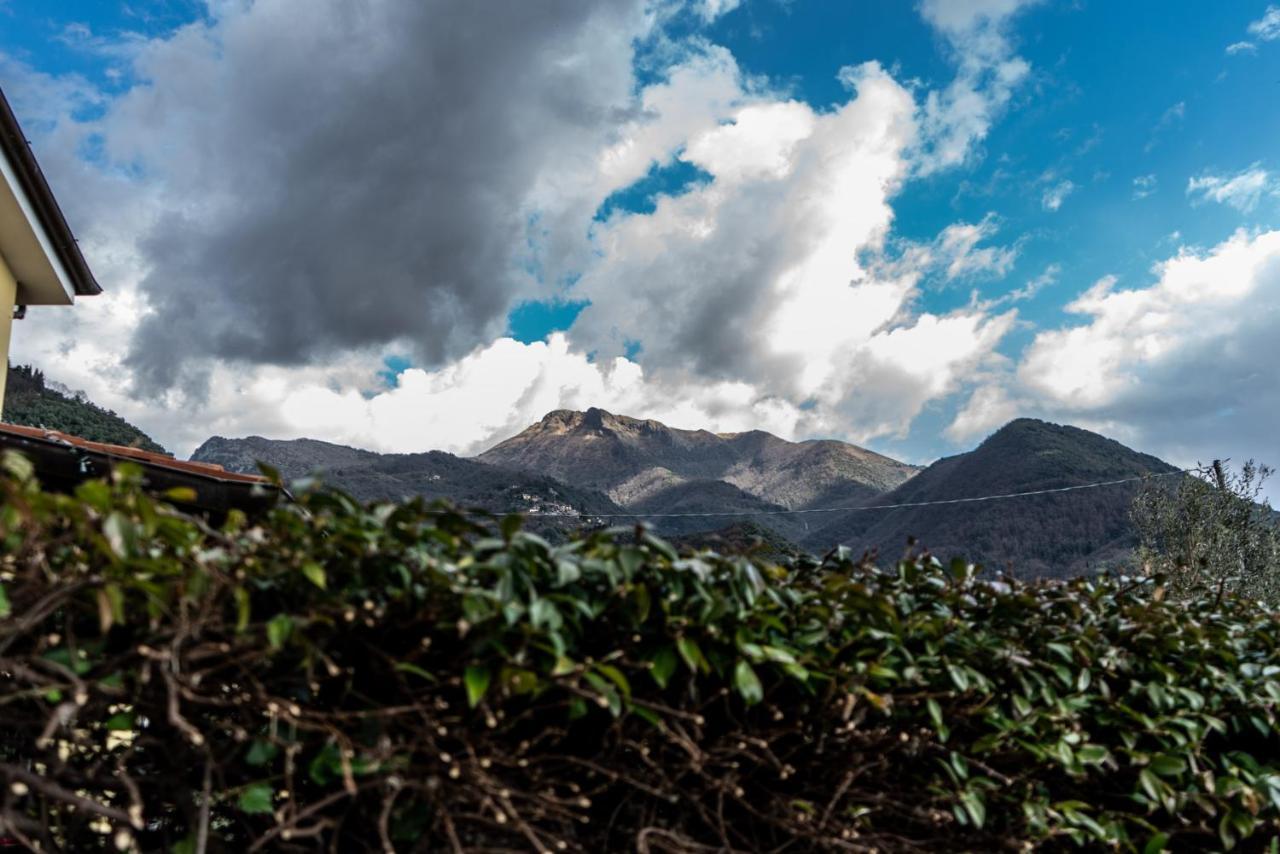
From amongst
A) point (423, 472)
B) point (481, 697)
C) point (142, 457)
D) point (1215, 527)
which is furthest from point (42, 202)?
point (423, 472)

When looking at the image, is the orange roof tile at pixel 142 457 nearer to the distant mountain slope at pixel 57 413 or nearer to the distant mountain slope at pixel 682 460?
the distant mountain slope at pixel 57 413

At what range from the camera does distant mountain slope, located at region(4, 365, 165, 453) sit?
23156 mm

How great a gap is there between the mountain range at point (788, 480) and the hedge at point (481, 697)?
17.4m

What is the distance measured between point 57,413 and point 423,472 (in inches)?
545

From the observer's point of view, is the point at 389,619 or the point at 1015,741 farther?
the point at 1015,741

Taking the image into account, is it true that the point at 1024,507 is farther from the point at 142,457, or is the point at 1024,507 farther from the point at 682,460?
the point at 142,457

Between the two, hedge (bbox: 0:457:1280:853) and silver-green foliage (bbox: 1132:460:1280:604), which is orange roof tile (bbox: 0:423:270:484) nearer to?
hedge (bbox: 0:457:1280:853)

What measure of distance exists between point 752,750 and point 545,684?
554 mm

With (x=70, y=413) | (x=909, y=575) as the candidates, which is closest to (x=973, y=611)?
(x=909, y=575)

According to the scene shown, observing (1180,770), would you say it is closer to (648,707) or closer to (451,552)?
(648,707)

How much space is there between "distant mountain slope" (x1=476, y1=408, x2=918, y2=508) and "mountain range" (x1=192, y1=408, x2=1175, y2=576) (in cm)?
13

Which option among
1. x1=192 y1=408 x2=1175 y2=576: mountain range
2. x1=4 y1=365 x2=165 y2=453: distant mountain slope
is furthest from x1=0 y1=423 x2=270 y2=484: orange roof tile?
x1=4 y1=365 x2=165 y2=453: distant mountain slope

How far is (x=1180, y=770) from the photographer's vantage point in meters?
2.32

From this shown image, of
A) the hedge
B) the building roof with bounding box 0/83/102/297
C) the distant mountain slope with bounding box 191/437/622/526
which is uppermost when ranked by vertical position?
the distant mountain slope with bounding box 191/437/622/526
